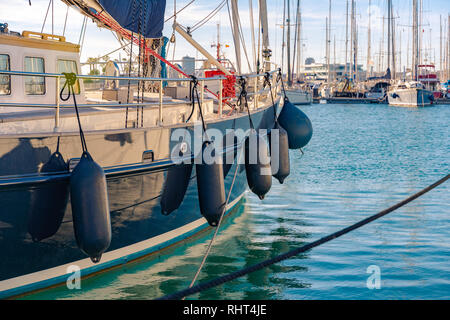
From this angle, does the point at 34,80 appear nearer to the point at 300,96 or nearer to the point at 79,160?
the point at 79,160

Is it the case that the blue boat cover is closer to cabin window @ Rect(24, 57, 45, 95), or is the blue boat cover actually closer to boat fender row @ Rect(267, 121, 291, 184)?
cabin window @ Rect(24, 57, 45, 95)

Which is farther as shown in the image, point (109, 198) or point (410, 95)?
point (410, 95)

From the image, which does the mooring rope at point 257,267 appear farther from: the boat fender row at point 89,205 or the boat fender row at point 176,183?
the boat fender row at point 176,183

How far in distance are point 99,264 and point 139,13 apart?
3.56 m

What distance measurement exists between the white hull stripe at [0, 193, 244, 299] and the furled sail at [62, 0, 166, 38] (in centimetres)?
290

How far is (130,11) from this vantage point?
8352 millimetres

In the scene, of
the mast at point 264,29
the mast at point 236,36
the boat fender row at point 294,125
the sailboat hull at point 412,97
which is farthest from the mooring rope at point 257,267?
the sailboat hull at point 412,97

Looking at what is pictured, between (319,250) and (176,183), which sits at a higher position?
(176,183)

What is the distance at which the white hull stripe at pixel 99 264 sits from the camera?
19.8ft

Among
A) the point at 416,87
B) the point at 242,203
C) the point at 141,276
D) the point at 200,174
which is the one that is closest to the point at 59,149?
the point at 200,174

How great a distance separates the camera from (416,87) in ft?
195

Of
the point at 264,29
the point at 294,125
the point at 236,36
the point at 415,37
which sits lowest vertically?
the point at 294,125

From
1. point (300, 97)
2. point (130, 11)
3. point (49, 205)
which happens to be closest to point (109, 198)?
point (49, 205)
